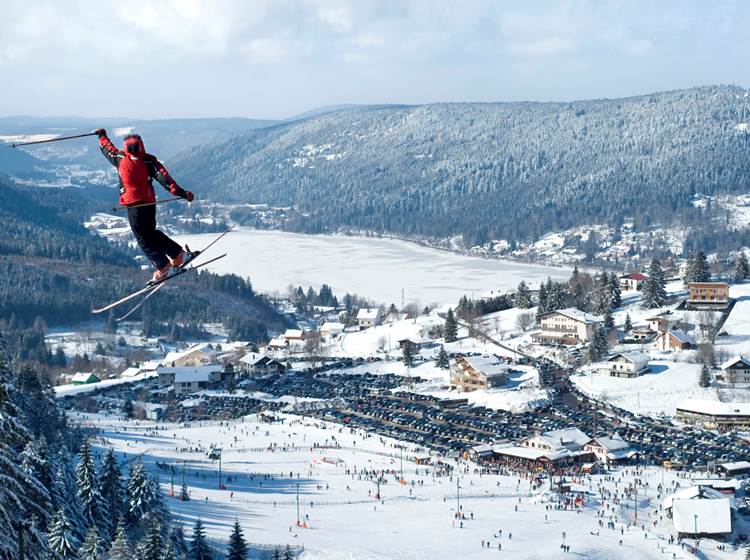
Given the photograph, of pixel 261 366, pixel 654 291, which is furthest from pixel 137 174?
pixel 654 291

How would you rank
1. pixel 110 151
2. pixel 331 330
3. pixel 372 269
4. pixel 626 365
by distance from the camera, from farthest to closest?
pixel 372 269, pixel 331 330, pixel 626 365, pixel 110 151

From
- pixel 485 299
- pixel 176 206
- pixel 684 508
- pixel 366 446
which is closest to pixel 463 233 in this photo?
pixel 176 206

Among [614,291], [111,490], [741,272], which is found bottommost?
[111,490]

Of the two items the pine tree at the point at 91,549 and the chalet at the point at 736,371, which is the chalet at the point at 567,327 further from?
the pine tree at the point at 91,549

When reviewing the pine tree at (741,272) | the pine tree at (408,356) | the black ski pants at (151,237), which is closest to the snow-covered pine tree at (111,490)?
the black ski pants at (151,237)

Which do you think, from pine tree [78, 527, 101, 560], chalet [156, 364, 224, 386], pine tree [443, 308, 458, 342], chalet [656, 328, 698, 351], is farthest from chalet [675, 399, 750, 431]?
pine tree [78, 527, 101, 560]

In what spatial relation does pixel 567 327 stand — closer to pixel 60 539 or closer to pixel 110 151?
pixel 60 539
